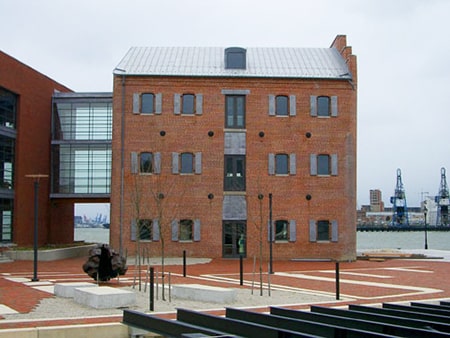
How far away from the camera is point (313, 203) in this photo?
130ft

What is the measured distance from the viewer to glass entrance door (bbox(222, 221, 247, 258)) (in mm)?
39406

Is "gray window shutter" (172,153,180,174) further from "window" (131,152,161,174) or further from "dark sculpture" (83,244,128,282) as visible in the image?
"dark sculpture" (83,244,128,282)

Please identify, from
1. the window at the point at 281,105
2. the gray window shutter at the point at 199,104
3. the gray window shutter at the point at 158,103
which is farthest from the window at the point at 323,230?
the gray window shutter at the point at 158,103

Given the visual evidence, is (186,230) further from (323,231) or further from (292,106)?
(292,106)

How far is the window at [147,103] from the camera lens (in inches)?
1558

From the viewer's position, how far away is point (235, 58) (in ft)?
136

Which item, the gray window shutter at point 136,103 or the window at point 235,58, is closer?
the gray window shutter at point 136,103

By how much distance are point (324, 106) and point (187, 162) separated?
9.55 m

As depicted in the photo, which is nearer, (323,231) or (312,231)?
(312,231)

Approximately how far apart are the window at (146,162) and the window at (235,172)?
15.6 ft

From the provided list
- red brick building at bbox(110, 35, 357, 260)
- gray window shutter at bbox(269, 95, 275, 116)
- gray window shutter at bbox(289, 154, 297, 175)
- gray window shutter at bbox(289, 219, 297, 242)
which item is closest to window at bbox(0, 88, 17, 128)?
red brick building at bbox(110, 35, 357, 260)

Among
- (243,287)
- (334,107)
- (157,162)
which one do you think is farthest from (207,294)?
(334,107)

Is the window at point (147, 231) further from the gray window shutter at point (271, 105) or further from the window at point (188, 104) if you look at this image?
the gray window shutter at point (271, 105)

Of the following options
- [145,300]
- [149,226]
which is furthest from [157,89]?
[145,300]
